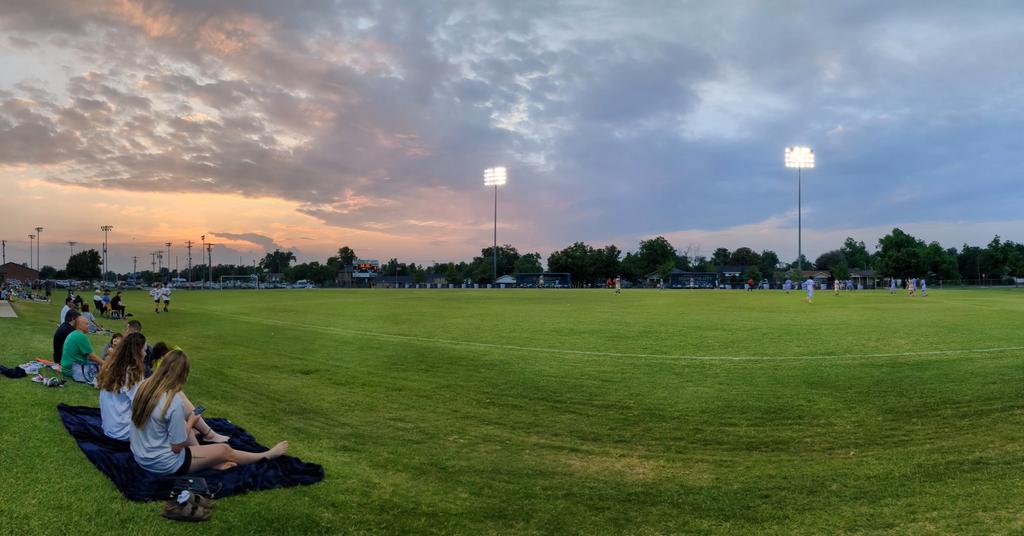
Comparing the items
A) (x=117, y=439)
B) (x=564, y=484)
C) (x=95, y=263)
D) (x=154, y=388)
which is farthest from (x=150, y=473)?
(x=95, y=263)

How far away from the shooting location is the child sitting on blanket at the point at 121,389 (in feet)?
26.7

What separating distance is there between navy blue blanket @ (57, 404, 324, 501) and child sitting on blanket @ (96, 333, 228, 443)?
21 centimetres

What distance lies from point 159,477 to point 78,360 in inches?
→ 295

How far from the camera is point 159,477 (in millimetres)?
6938

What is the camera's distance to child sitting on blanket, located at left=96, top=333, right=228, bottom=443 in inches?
321

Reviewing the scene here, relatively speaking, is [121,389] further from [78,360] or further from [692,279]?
[692,279]

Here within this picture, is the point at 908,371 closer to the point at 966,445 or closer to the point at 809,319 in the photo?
the point at 966,445

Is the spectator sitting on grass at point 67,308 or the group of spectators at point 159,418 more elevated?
the spectator sitting on grass at point 67,308

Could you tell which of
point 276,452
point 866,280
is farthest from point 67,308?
point 866,280

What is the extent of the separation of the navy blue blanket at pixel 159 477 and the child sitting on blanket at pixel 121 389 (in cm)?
21

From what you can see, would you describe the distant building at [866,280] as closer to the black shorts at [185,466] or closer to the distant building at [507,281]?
the distant building at [507,281]

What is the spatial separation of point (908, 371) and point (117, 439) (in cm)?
1699

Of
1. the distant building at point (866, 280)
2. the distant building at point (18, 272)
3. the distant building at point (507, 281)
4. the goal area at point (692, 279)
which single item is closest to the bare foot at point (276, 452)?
the distant building at point (866, 280)

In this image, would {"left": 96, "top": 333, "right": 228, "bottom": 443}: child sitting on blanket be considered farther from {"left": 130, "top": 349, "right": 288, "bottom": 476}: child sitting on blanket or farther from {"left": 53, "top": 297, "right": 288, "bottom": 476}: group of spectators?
{"left": 130, "top": 349, "right": 288, "bottom": 476}: child sitting on blanket
